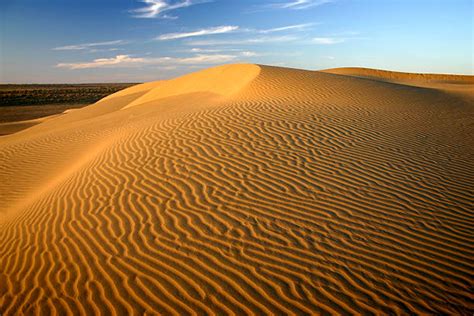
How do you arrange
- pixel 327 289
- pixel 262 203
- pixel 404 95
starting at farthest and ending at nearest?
1. pixel 404 95
2. pixel 262 203
3. pixel 327 289

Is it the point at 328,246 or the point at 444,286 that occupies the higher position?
the point at 328,246

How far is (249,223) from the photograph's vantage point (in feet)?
14.7

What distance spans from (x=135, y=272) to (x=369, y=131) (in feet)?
22.8

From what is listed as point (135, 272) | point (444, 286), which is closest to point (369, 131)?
point (444, 286)

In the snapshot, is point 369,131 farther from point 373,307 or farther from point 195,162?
point 373,307

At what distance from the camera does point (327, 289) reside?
11.1 ft

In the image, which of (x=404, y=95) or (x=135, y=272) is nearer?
(x=135, y=272)

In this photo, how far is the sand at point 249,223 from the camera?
3.42 m

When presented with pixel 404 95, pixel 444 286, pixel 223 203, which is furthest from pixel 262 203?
pixel 404 95

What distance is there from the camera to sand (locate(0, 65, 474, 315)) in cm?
342

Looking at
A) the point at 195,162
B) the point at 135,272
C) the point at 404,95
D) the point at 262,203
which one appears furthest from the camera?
the point at 404,95

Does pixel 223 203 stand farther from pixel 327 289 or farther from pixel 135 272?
pixel 327 289

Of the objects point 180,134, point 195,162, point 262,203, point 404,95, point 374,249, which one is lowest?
point 374,249

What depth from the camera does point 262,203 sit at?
16.2ft
